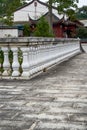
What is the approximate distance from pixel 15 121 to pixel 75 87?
2.98 m

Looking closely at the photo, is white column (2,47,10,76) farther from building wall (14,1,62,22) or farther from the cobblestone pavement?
building wall (14,1,62,22)

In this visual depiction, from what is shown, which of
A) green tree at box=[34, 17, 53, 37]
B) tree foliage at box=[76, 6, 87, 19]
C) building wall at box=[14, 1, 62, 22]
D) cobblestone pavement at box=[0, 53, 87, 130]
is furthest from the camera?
tree foliage at box=[76, 6, 87, 19]

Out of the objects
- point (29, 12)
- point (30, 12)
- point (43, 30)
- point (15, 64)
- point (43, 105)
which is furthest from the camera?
point (30, 12)

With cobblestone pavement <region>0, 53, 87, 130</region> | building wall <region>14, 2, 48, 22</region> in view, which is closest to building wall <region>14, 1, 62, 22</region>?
building wall <region>14, 2, 48, 22</region>

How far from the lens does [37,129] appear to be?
415 centimetres

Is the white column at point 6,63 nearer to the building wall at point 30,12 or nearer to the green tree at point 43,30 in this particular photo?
the green tree at point 43,30

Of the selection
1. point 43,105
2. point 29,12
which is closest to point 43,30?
point 43,105

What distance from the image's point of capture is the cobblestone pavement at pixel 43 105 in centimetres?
436

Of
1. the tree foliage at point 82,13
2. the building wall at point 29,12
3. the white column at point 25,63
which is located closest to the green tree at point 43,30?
the white column at point 25,63

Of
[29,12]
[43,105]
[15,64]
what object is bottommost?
[43,105]

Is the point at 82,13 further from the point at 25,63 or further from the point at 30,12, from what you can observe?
the point at 25,63

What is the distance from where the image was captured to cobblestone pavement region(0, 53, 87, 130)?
4359 millimetres

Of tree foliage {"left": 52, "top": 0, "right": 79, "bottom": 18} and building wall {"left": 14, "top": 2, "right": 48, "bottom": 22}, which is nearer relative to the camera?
tree foliage {"left": 52, "top": 0, "right": 79, "bottom": 18}

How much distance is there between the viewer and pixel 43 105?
17.9ft
